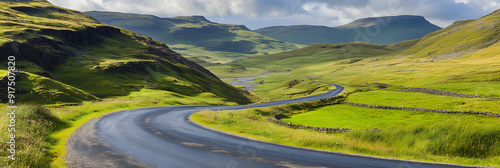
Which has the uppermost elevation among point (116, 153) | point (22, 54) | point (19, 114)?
point (22, 54)

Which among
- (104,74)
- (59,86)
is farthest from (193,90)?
(59,86)

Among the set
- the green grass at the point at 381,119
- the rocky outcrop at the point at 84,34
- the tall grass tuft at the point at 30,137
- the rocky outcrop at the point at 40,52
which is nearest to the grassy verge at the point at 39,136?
the tall grass tuft at the point at 30,137

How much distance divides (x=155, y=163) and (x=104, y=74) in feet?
294

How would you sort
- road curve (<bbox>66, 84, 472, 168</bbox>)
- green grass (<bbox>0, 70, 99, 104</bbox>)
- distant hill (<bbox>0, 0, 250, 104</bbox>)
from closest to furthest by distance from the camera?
road curve (<bbox>66, 84, 472, 168</bbox>)
green grass (<bbox>0, 70, 99, 104</bbox>)
distant hill (<bbox>0, 0, 250, 104</bbox>)

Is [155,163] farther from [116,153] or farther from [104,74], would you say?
[104,74]

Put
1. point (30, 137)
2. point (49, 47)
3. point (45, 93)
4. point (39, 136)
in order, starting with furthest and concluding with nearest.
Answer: point (49, 47), point (45, 93), point (39, 136), point (30, 137)

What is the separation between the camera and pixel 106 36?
153500 millimetres

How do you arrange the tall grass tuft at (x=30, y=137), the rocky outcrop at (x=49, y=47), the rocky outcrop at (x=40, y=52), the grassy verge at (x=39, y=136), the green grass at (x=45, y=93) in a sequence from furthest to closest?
the rocky outcrop at (x=49, y=47) → the rocky outcrop at (x=40, y=52) → the green grass at (x=45, y=93) → the grassy verge at (x=39, y=136) → the tall grass tuft at (x=30, y=137)

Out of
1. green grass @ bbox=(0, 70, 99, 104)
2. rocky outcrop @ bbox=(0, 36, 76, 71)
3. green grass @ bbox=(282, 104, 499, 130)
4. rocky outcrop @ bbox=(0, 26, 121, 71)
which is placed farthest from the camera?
rocky outcrop @ bbox=(0, 26, 121, 71)

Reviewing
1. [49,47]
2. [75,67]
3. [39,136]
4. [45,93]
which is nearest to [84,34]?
[49,47]

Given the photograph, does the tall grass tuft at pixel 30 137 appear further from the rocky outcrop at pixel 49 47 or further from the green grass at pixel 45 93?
the rocky outcrop at pixel 49 47

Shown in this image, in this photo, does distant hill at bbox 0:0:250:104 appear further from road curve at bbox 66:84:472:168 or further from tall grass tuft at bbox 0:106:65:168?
road curve at bbox 66:84:472:168

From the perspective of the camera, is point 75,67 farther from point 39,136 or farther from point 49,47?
point 39,136

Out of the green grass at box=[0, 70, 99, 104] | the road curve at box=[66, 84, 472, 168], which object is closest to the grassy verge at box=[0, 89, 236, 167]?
the road curve at box=[66, 84, 472, 168]
